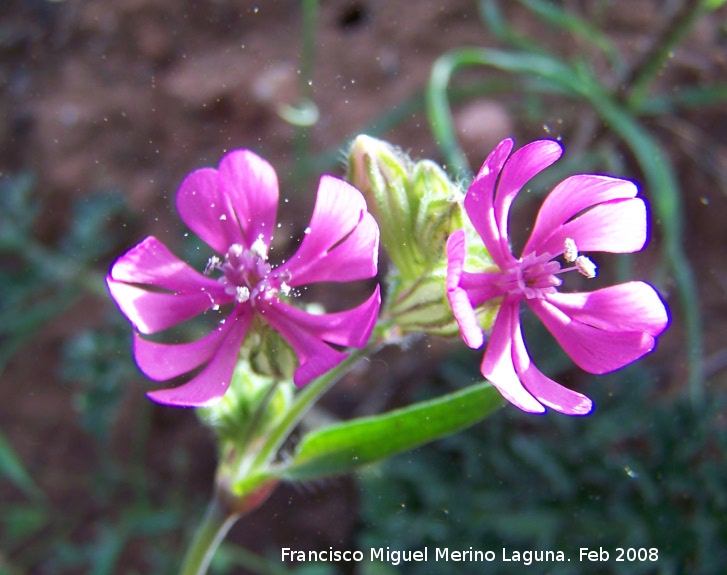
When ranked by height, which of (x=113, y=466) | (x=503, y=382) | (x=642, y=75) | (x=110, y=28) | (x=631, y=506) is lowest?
(x=503, y=382)

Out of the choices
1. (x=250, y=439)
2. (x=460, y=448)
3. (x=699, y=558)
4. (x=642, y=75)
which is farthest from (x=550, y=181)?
(x=250, y=439)

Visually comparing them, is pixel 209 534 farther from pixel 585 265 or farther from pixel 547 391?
pixel 585 265

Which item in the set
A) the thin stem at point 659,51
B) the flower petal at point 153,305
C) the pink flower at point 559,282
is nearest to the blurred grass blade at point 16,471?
the flower petal at point 153,305

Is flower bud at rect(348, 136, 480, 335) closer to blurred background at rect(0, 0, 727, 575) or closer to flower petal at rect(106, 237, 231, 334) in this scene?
flower petal at rect(106, 237, 231, 334)

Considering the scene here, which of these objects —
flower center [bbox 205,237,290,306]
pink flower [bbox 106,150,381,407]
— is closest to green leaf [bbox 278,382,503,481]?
pink flower [bbox 106,150,381,407]

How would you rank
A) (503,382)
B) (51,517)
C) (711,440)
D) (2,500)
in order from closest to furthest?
1. (503,382)
2. (711,440)
3. (51,517)
4. (2,500)

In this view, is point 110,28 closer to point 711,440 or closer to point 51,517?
point 51,517

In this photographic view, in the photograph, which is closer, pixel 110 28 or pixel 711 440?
pixel 711 440
